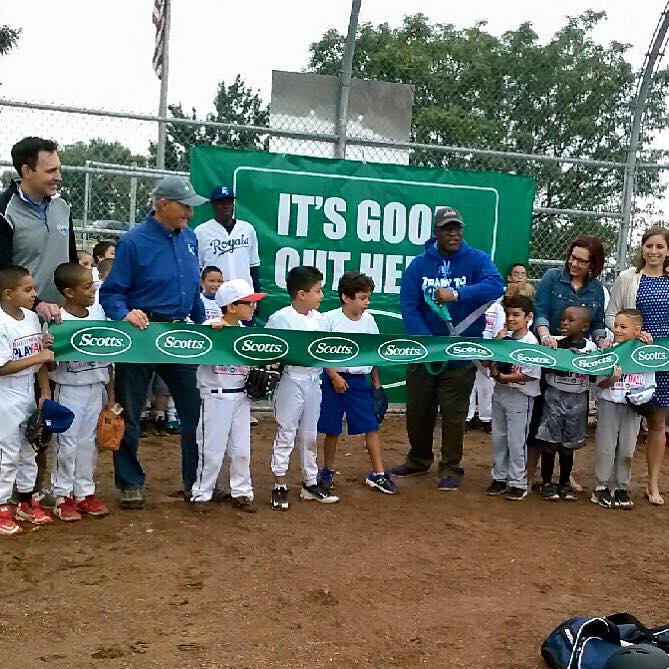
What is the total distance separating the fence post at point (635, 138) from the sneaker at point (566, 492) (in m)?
3.84

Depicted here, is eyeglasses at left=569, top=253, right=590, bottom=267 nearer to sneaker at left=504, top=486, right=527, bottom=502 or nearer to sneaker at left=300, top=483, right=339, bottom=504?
sneaker at left=504, top=486, right=527, bottom=502

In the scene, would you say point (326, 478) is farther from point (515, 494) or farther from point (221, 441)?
point (515, 494)

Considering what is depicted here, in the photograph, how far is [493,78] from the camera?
11.6m

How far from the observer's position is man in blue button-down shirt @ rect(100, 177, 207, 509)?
5.73 meters

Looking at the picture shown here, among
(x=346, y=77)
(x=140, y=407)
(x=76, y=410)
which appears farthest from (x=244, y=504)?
(x=346, y=77)

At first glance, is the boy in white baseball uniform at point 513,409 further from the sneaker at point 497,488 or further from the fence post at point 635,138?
the fence post at point 635,138

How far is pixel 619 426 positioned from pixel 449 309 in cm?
154

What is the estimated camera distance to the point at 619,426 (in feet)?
→ 22.0

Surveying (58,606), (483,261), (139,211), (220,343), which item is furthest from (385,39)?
(58,606)

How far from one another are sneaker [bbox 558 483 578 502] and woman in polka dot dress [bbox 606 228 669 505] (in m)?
0.60

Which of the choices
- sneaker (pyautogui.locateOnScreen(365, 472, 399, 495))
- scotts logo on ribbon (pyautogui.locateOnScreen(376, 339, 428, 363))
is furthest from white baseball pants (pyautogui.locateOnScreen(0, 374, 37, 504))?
sneaker (pyautogui.locateOnScreen(365, 472, 399, 495))

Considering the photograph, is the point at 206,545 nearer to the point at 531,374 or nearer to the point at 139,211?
the point at 531,374

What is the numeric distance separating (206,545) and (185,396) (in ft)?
3.69

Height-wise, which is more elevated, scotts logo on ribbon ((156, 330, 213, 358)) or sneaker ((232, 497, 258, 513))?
scotts logo on ribbon ((156, 330, 213, 358))
